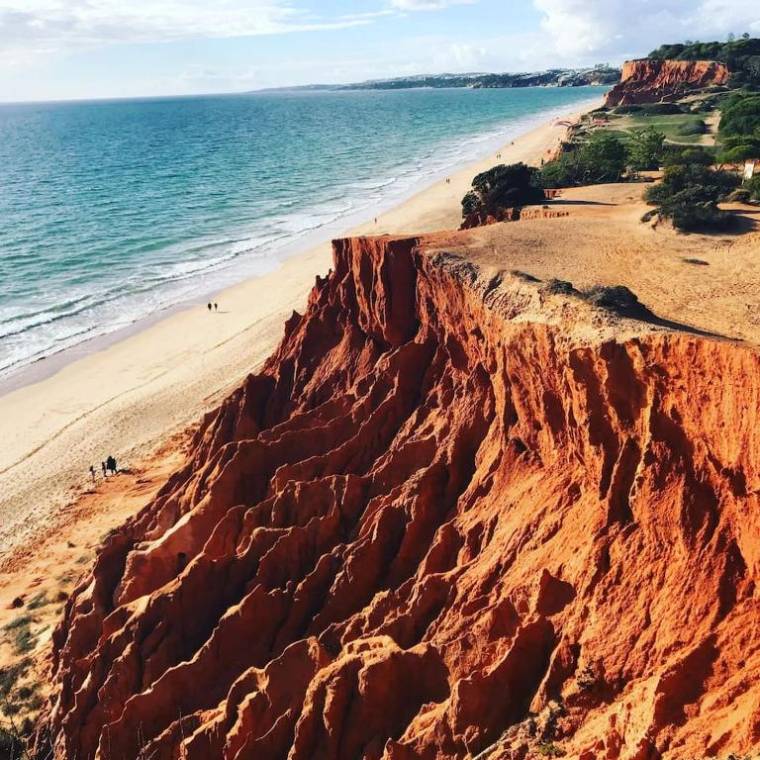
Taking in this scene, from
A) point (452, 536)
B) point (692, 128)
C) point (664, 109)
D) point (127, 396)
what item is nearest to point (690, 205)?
point (452, 536)

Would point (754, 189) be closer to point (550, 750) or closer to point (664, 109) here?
point (550, 750)

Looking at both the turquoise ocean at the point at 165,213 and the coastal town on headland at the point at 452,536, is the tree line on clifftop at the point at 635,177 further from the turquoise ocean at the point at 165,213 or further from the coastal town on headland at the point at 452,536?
the turquoise ocean at the point at 165,213

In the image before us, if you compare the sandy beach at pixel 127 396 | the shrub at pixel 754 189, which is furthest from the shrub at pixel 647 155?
the sandy beach at pixel 127 396

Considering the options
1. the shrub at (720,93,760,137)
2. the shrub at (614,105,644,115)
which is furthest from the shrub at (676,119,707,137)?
the shrub at (614,105,644,115)

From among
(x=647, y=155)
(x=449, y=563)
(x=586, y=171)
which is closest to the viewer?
(x=449, y=563)

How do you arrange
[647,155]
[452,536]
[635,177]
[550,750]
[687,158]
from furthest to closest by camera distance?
[647,155], [687,158], [635,177], [452,536], [550,750]

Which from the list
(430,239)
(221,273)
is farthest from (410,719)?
(221,273)
